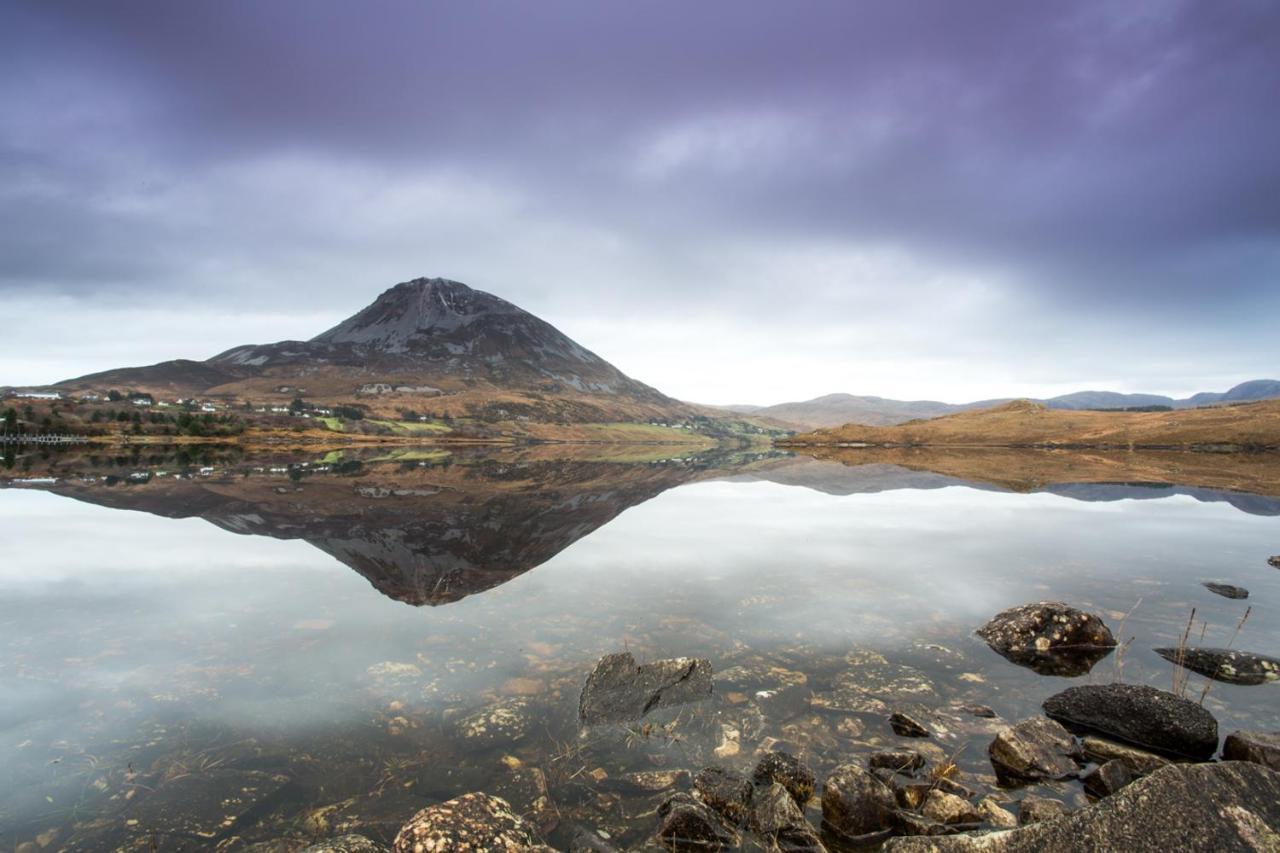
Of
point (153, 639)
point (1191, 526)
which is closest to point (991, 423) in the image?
point (1191, 526)

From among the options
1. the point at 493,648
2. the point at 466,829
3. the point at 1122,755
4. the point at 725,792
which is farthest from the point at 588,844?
the point at 1122,755

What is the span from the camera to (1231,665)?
12922 mm

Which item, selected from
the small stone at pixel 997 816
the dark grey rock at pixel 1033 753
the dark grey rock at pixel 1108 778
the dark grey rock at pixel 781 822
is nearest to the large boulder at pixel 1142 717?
the dark grey rock at pixel 1033 753

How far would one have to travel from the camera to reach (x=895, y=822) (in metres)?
7.92

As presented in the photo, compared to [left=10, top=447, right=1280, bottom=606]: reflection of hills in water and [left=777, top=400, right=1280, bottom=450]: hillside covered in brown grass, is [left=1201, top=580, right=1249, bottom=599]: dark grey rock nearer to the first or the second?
[left=10, top=447, right=1280, bottom=606]: reflection of hills in water

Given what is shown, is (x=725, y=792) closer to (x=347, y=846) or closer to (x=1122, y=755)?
(x=347, y=846)

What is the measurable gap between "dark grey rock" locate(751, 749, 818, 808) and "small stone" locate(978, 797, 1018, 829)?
91.7 inches

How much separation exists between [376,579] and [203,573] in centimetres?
680

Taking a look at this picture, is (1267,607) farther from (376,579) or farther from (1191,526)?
(376,579)

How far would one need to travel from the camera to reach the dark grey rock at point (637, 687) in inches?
444

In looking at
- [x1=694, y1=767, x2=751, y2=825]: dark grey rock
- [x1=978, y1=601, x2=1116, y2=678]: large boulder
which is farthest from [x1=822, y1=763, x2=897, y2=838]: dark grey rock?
[x1=978, y1=601, x2=1116, y2=678]: large boulder

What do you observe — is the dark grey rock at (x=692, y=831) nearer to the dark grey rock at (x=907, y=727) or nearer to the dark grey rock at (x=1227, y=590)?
the dark grey rock at (x=907, y=727)

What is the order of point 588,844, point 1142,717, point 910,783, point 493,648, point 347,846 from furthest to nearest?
point 493,648
point 1142,717
point 910,783
point 588,844
point 347,846

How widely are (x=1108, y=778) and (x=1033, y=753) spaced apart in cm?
96
